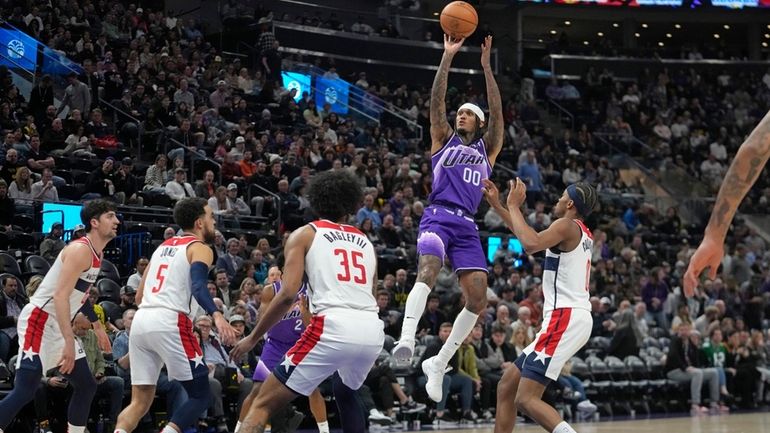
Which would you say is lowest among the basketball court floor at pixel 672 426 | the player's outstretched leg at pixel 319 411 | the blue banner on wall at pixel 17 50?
the basketball court floor at pixel 672 426

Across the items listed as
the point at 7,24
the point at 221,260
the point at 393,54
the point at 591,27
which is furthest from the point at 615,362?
the point at 591,27

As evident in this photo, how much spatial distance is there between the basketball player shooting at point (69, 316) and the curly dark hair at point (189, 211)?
32.9 inches

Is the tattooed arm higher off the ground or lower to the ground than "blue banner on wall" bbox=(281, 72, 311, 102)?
lower

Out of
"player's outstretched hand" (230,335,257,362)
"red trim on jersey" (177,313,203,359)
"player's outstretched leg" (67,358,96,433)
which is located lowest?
"player's outstretched leg" (67,358,96,433)

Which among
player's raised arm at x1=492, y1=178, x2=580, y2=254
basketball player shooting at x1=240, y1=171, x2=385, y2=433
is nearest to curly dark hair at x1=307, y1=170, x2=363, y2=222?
basketball player shooting at x1=240, y1=171, x2=385, y2=433

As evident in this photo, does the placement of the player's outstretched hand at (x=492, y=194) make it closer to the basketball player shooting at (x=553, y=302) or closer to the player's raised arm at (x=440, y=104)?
the basketball player shooting at (x=553, y=302)

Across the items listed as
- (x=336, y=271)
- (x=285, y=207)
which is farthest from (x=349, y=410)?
(x=285, y=207)

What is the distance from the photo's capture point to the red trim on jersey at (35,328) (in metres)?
8.58

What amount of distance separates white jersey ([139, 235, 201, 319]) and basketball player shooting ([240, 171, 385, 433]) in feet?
5.58

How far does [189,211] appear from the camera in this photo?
820cm

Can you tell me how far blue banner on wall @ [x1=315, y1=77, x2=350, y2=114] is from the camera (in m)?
26.6

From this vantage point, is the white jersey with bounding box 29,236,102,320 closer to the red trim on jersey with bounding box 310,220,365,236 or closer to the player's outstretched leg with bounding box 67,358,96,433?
the player's outstretched leg with bounding box 67,358,96,433

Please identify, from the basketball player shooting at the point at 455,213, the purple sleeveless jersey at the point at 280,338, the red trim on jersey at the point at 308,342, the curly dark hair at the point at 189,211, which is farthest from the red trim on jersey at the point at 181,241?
the red trim on jersey at the point at 308,342

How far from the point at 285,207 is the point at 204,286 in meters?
10.5
